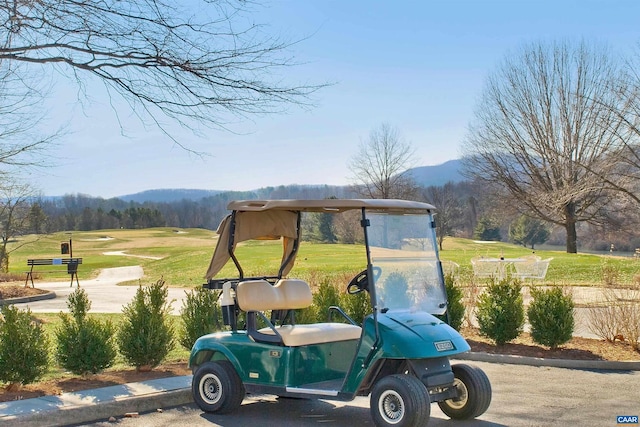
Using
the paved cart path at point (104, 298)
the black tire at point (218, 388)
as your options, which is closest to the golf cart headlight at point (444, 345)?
the black tire at point (218, 388)

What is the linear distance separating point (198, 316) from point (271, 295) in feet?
7.67

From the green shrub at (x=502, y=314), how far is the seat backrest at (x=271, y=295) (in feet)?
12.9

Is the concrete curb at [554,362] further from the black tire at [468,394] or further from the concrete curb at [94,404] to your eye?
the concrete curb at [94,404]

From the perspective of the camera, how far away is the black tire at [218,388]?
22.6 ft

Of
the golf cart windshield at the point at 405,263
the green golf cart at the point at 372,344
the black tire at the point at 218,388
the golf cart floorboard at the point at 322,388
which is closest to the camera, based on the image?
the green golf cart at the point at 372,344

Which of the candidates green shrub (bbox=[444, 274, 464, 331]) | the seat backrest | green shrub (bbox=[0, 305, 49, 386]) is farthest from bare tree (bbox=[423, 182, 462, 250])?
green shrub (bbox=[0, 305, 49, 386])

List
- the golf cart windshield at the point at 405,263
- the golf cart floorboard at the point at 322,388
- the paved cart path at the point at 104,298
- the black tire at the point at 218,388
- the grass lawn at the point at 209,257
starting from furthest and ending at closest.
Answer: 1. the grass lawn at the point at 209,257
2. the paved cart path at the point at 104,298
3. the black tire at the point at 218,388
4. the golf cart windshield at the point at 405,263
5. the golf cart floorboard at the point at 322,388

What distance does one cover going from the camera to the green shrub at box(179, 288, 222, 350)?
938 cm

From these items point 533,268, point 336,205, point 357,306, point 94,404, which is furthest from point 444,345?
point 533,268

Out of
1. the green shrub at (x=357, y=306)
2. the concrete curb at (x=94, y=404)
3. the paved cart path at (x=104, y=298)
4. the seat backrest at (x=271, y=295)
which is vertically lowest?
the paved cart path at (x=104, y=298)

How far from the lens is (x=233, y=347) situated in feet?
23.2

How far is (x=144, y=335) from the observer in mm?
8438

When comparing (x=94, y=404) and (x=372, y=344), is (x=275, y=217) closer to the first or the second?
(x=372, y=344)

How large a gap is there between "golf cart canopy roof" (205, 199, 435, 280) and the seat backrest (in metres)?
0.50
